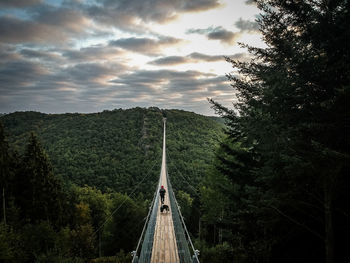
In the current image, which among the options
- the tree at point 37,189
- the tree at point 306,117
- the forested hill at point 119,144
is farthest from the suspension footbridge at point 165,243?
the forested hill at point 119,144

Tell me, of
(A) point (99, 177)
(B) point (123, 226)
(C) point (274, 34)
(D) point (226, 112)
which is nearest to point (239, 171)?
(D) point (226, 112)

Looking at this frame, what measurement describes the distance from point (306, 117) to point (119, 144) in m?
46.4

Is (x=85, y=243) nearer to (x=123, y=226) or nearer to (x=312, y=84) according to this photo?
(x=123, y=226)

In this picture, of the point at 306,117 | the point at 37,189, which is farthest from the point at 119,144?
the point at 306,117

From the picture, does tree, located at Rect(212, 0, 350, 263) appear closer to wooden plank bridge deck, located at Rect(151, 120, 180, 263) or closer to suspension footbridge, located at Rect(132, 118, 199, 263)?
suspension footbridge, located at Rect(132, 118, 199, 263)

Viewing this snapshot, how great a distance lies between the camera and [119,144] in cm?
4862

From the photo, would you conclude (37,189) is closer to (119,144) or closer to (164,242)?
(164,242)

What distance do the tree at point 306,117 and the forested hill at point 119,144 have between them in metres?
27.5

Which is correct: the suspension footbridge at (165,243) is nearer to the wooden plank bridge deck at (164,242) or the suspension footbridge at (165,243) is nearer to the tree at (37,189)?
the wooden plank bridge deck at (164,242)

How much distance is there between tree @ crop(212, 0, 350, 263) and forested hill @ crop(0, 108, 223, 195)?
27533 millimetres

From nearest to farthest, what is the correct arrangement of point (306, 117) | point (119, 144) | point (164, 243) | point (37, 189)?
point (306, 117) < point (164, 243) < point (37, 189) < point (119, 144)

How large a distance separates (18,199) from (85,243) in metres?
5.89

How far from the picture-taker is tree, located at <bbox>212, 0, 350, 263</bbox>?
388 cm

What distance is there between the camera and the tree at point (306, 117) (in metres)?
3.88
